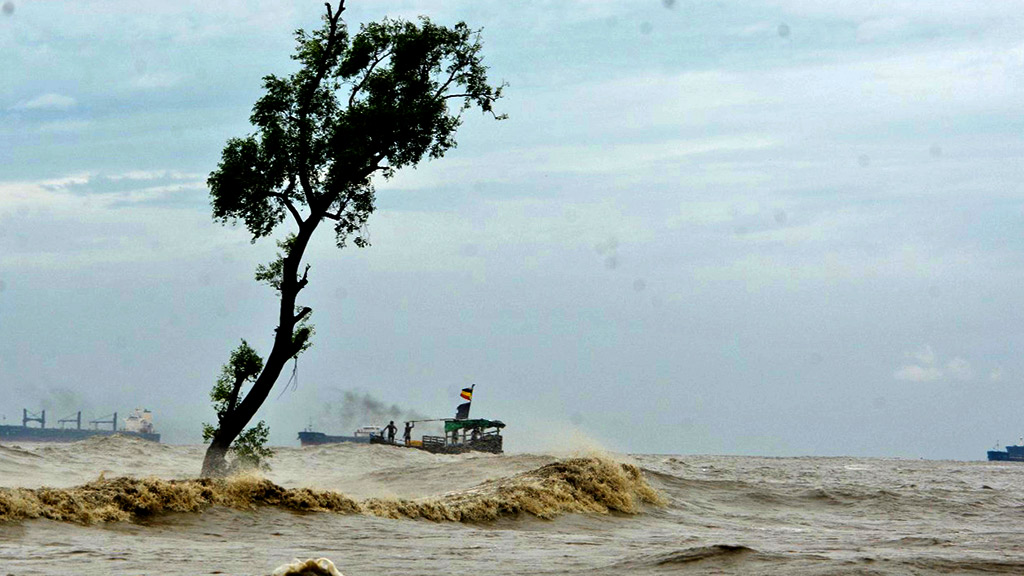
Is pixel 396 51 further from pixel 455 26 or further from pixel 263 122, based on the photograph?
pixel 263 122

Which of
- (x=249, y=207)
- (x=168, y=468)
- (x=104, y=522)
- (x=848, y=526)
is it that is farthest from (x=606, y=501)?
(x=168, y=468)

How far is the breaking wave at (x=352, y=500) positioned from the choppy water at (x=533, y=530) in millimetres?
40

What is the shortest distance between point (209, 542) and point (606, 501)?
10141 mm

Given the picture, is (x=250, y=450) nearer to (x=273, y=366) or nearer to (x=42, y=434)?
(x=273, y=366)

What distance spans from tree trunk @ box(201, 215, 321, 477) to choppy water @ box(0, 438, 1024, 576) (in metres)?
3.38

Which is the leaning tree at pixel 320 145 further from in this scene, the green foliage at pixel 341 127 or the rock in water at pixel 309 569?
the rock in water at pixel 309 569

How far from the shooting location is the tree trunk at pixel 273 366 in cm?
2042

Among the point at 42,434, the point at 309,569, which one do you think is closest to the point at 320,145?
the point at 309,569

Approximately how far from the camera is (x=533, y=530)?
56.8 ft

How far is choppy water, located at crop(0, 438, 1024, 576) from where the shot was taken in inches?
455

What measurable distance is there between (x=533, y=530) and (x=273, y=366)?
6328mm

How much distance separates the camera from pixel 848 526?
21.0 m

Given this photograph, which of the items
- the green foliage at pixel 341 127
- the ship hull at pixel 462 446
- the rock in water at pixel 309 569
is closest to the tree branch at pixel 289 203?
the green foliage at pixel 341 127

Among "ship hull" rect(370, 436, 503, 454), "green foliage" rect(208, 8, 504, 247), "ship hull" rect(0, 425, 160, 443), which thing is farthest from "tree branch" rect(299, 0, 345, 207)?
"ship hull" rect(0, 425, 160, 443)
